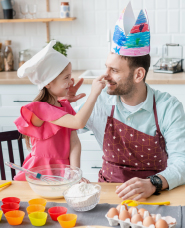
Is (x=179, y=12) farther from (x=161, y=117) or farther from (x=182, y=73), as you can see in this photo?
(x=161, y=117)

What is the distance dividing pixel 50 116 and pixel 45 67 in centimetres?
23

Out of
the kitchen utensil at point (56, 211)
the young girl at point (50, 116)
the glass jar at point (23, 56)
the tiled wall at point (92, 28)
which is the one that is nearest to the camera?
the kitchen utensil at point (56, 211)

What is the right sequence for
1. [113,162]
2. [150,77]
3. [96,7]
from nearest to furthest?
1. [113,162]
2. [150,77]
3. [96,7]

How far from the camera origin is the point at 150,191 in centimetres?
132

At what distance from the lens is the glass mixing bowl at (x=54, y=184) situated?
130cm

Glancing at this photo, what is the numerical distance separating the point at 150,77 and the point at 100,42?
840mm

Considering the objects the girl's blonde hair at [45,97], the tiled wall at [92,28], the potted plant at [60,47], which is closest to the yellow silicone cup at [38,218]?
the girl's blonde hair at [45,97]

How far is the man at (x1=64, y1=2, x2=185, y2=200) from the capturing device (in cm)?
167

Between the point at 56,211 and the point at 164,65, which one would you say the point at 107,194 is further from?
the point at 164,65

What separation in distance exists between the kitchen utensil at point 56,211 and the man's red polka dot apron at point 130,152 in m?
0.60

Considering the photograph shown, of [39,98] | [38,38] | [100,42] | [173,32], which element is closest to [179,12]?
[173,32]

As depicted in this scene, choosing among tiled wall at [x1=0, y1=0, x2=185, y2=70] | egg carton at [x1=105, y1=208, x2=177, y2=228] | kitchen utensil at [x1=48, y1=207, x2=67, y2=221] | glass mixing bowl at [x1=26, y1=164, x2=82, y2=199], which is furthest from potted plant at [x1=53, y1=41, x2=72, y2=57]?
egg carton at [x1=105, y1=208, x2=177, y2=228]

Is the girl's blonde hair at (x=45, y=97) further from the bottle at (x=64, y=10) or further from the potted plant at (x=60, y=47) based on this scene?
the bottle at (x=64, y=10)

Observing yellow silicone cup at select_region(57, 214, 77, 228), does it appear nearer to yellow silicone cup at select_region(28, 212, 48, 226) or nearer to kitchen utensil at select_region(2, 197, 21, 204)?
yellow silicone cup at select_region(28, 212, 48, 226)
